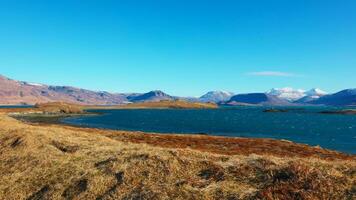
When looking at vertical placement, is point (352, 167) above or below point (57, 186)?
above

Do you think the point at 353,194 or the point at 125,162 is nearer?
the point at 353,194

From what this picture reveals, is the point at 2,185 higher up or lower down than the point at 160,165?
lower down

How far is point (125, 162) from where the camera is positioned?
18578 millimetres

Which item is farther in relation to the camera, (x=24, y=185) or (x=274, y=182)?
(x=24, y=185)

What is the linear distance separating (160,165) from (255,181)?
5121 mm

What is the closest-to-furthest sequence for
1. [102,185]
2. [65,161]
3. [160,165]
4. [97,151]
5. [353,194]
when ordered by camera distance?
[353,194], [102,185], [160,165], [65,161], [97,151]

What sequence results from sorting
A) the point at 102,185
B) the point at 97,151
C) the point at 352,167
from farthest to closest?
the point at 97,151 < the point at 102,185 < the point at 352,167

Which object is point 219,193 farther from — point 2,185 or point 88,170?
point 2,185

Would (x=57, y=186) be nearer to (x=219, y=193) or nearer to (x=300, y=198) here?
(x=219, y=193)

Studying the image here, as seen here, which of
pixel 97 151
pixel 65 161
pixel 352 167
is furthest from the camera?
pixel 97 151

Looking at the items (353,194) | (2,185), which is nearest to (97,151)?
(2,185)

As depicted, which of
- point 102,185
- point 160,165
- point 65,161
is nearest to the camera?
point 102,185

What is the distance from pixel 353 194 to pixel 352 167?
296 centimetres

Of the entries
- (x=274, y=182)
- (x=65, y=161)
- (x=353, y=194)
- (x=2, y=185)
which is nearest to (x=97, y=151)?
(x=65, y=161)
